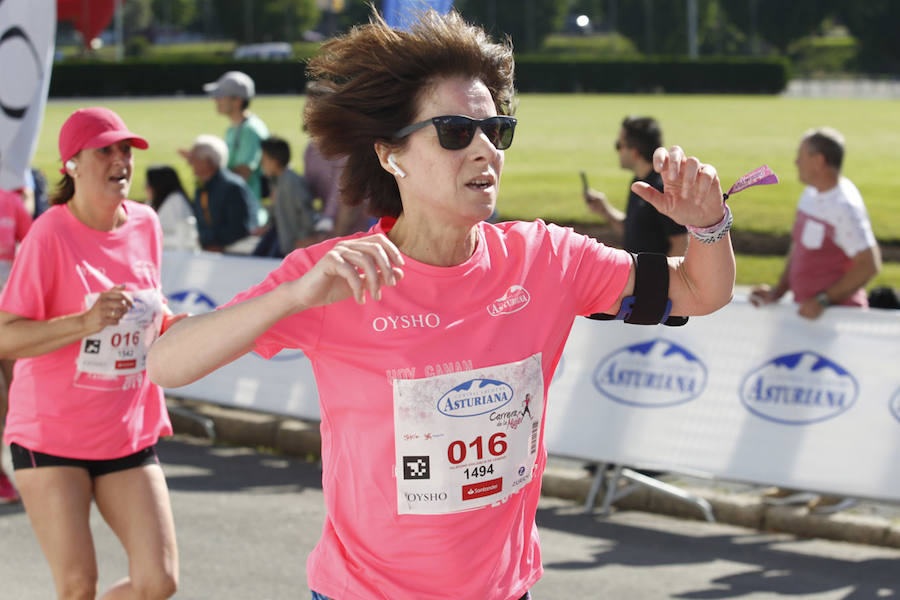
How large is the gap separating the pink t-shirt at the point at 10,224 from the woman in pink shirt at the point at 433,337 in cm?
451

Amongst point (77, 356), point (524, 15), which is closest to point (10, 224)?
point (77, 356)

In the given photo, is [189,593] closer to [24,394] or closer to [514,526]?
[24,394]

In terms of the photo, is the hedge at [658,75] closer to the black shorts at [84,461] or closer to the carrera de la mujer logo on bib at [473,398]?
the black shorts at [84,461]

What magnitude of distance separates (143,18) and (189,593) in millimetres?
125918

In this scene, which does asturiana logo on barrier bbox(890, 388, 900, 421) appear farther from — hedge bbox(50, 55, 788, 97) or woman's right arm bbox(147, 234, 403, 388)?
hedge bbox(50, 55, 788, 97)

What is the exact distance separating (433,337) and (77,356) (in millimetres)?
2087

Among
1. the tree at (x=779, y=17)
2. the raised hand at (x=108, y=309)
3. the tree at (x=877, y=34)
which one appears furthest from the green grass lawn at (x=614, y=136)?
the tree at (x=779, y=17)

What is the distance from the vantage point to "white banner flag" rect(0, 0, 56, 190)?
24.9 feet

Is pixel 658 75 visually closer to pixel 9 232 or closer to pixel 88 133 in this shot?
pixel 9 232

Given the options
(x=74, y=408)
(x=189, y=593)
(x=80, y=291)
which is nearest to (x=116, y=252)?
(x=80, y=291)

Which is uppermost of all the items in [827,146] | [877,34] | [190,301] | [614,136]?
[877,34]

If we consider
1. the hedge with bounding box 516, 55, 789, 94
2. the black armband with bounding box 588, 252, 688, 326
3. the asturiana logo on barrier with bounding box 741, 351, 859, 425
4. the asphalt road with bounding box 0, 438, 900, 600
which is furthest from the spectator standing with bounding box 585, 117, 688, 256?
the hedge with bounding box 516, 55, 789, 94

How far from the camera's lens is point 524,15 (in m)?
107

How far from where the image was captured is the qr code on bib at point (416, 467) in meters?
2.62
